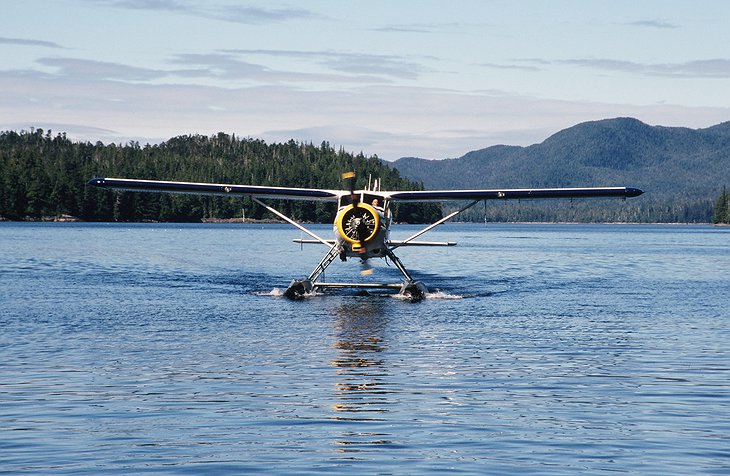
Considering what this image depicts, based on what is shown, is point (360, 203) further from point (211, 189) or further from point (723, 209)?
point (723, 209)

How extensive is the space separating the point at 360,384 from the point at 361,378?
1.54 ft

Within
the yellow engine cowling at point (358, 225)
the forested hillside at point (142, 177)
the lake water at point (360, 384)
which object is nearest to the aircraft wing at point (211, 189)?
the yellow engine cowling at point (358, 225)

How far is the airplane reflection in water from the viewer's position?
9.23 metres

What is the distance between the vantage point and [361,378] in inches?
493

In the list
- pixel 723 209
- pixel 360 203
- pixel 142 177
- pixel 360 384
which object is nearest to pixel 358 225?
pixel 360 203

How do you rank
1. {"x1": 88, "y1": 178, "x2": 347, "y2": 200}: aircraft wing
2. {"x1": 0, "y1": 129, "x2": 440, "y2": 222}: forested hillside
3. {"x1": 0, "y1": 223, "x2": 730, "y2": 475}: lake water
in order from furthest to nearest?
{"x1": 0, "y1": 129, "x2": 440, "y2": 222}: forested hillside → {"x1": 88, "y1": 178, "x2": 347, "y2": 200}: aircraft wing → {"x1": 0, "y1": 223, "x2": 730, "y2": 475}: lake water

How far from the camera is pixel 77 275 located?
1339 inches

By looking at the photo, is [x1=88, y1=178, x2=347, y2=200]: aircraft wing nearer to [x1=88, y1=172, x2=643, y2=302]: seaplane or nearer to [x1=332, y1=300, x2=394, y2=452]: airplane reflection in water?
[x1=88, y1=172, x2=643, y2=302]: seaplane

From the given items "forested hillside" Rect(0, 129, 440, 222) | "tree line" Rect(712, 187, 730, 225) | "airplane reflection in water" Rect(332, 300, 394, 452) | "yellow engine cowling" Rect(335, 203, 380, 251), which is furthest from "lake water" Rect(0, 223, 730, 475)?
"tree line" Rect(712, 187, 730, 225)

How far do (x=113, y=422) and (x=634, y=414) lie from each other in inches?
202

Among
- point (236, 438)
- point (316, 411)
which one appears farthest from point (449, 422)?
point (236, 438)

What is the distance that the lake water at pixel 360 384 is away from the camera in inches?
334

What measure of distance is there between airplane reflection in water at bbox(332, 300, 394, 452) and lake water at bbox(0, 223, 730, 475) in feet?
0.14

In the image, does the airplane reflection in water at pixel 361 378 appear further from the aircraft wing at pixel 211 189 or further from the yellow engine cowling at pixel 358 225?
the aircraft wing at pixel 211 189
